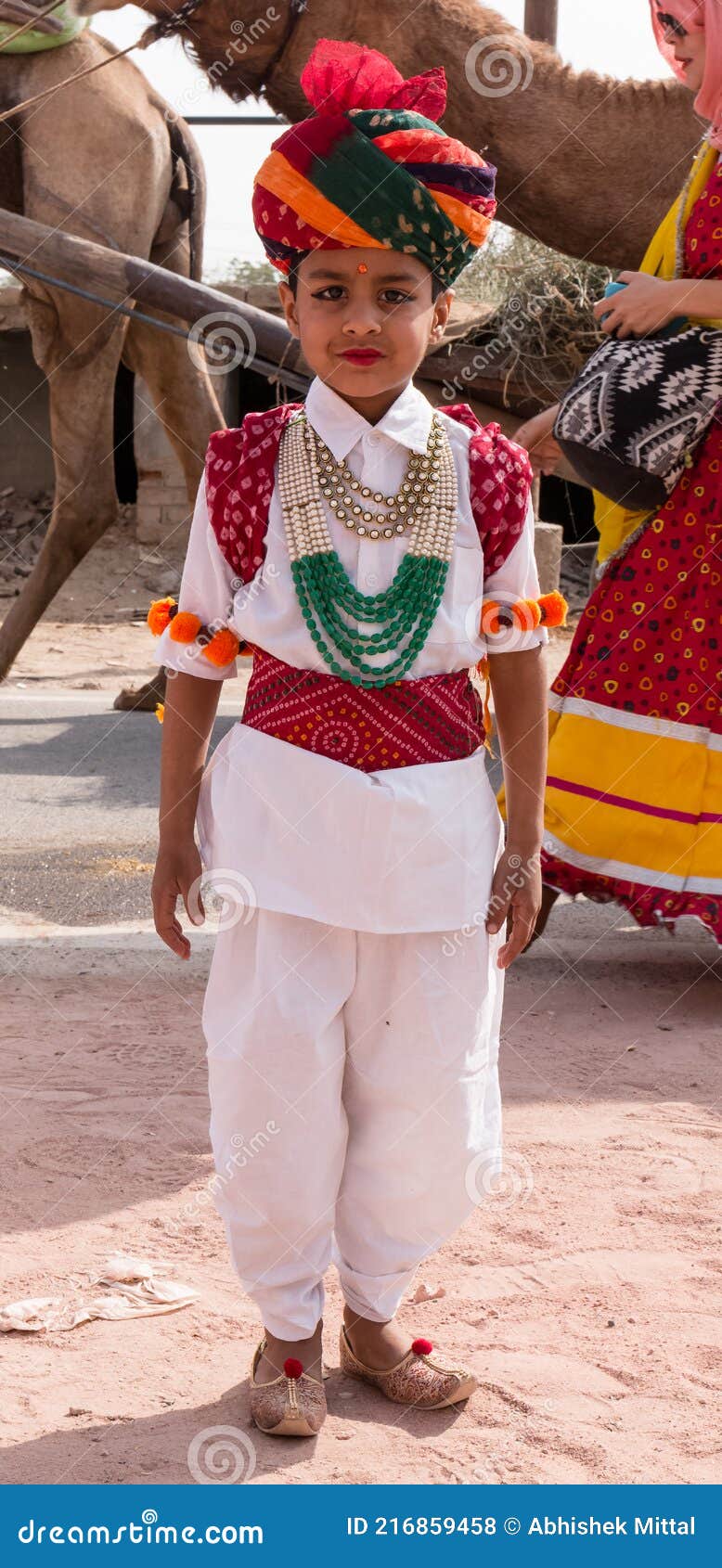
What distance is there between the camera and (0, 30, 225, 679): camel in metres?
6.39

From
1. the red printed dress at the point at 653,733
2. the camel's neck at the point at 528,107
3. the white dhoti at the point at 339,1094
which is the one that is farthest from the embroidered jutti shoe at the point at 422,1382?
the camel's neck at the point at 528,107

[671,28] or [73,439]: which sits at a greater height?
[671,28]

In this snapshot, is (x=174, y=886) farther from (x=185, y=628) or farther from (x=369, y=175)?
(x=369, y=175)

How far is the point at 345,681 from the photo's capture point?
6.65 feet

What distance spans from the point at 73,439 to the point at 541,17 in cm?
269

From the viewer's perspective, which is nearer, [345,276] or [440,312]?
[345,276]

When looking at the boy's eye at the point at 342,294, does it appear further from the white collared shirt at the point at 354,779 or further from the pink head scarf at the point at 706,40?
the pink head scarf at the point at 706,40

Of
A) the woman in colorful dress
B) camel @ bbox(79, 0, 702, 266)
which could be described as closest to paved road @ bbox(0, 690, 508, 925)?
the woman in colorful dress

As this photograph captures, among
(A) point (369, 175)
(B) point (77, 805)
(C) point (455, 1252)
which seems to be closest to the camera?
(A) point (369, 175)

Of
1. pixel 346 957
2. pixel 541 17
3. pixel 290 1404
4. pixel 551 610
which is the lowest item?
pixel 290 1404

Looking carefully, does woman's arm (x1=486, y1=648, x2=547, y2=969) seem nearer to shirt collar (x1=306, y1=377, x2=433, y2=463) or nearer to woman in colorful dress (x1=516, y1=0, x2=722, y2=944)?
shirt collar (x1=306, y1=377, x2=433, y2=463)

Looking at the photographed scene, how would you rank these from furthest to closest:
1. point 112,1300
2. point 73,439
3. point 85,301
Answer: point 73,439 → point 85,301 → point 112,1300

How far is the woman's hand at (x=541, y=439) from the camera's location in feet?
11.7

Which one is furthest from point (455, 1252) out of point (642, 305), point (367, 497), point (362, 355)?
point (642, 305)
